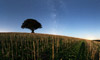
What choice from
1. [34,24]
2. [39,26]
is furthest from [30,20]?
[39,26]

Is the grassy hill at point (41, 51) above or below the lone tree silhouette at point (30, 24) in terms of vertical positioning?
below

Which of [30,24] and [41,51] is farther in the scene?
[30,24]

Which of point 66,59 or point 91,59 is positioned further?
Answer: point 91,59

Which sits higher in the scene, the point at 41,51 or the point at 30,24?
the point at 30,24

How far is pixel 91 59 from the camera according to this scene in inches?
289

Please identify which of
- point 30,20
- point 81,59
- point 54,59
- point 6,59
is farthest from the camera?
point 30,20

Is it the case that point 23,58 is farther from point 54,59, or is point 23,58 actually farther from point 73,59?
point 73,59

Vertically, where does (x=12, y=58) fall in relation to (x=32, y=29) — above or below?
below

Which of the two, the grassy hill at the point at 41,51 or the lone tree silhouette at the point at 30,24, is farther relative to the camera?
the lone tree silhouette at the point at 30,24

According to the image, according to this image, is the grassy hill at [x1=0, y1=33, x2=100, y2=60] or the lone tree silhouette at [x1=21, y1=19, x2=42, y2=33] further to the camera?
the lone tree silhouette at [x1=21, y1=19, x2=42, y2=33]

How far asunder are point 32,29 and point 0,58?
4716 cm

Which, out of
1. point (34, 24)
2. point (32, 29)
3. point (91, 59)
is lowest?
point (91, 59)

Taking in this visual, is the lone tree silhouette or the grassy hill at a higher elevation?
the lone tree silhouette

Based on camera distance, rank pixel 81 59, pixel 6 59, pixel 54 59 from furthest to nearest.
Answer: pixel 81 59 < pixel 54 59 < pixel 6 59
